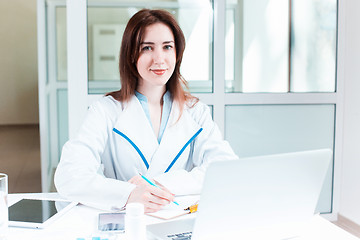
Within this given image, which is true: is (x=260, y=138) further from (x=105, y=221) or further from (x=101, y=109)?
(x=105, y=221)

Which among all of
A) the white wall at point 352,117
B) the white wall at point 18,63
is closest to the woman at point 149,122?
the white wall at point 352,117

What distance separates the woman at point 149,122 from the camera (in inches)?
62.7

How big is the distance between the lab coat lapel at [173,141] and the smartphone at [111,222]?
402 mm

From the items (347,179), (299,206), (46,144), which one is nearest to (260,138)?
(347,179)

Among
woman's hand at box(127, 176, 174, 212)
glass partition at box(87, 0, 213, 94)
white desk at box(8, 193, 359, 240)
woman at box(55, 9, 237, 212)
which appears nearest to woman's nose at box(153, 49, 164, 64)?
woman at box(55, 9, 237, 212)

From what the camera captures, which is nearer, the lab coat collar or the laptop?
the laptop

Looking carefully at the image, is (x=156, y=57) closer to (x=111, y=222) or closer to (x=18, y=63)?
(x=111, y=222)

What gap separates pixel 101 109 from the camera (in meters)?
1.64

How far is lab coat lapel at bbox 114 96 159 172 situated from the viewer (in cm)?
161

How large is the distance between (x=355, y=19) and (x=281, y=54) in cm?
55

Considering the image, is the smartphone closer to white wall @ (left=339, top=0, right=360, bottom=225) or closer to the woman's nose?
the woman's nose

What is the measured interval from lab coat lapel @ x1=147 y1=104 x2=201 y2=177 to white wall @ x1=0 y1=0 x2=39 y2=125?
7898 mm

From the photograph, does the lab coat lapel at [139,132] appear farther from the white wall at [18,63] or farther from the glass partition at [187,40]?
the white wall at [18,63]

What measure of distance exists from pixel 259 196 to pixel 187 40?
6.57 ft
